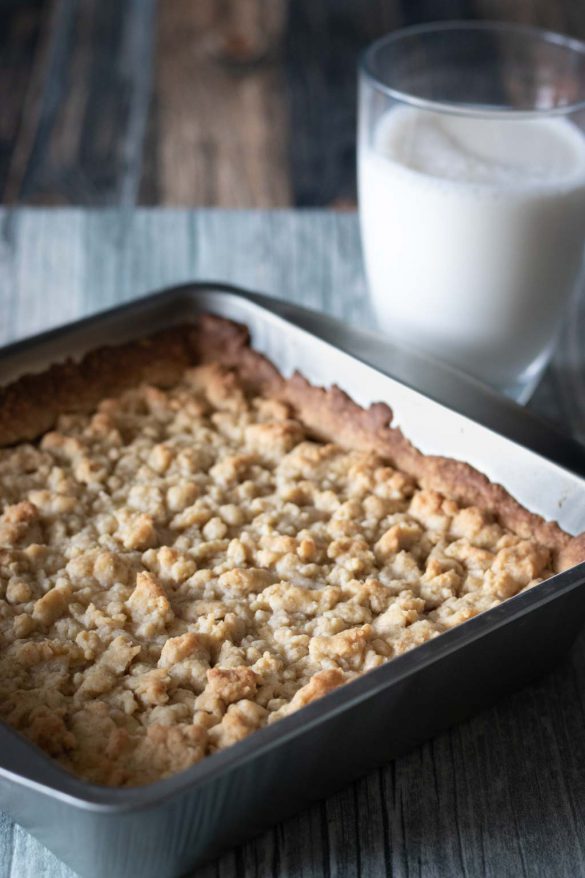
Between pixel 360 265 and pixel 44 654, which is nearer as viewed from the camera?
pixel 44 654

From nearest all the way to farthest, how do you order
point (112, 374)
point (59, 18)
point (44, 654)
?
point (44, 654), point (112, 374), point (59, 18)

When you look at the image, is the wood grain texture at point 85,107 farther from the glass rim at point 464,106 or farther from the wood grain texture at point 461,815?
the wood grain texture at point 461,815

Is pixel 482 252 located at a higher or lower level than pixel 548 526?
higher

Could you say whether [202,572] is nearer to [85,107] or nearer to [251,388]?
[251,388]

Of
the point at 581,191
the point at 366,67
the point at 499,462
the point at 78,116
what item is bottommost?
the point at 78,116

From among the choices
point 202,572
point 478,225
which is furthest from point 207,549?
point 478,225

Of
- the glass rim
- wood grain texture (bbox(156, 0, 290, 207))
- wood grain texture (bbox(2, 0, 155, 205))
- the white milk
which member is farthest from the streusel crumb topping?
wood grain texture (bbox(2, 0, 155, 205))

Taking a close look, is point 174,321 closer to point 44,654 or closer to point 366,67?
point 366,67

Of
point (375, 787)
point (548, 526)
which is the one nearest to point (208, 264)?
point (548, 526)
